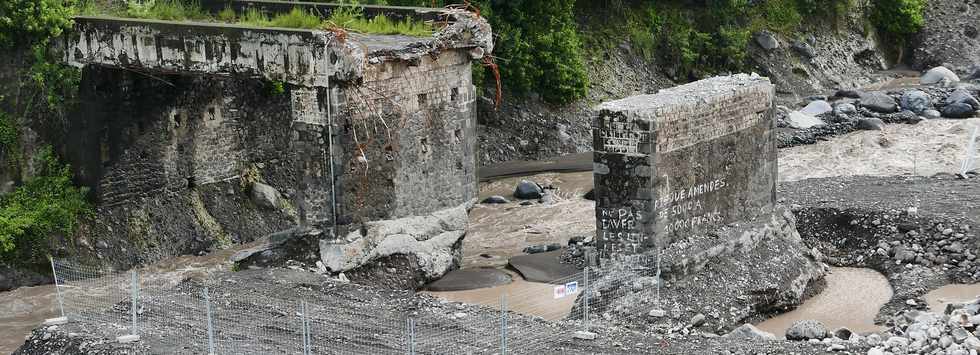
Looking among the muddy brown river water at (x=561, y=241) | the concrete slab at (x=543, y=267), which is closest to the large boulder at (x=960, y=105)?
the muddy brown river water at (x=561, y=241)

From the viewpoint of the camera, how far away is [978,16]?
1709 inches

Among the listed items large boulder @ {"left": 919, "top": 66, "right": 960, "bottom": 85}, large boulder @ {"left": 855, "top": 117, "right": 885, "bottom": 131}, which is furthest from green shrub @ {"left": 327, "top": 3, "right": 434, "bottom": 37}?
large boulder @ {"left": 919, "top": 66, "right": 960, "bottom": 85}

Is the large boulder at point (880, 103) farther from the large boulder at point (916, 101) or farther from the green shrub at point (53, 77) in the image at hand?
the green shrub at point (53, 77)

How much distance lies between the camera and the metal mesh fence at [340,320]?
18438 millimetres

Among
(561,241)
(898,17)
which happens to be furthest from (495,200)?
(898,17)

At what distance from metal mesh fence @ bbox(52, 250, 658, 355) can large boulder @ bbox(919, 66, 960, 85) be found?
818 inches

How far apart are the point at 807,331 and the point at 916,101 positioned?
17.7 metres

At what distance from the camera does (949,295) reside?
71.4 feet

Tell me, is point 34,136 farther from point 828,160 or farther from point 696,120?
point 828,160

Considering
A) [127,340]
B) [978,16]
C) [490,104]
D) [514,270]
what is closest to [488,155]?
[490,104]

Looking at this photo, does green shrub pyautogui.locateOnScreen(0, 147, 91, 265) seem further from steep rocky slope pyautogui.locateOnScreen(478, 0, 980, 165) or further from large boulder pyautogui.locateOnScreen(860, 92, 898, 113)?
large boulder pyautogui.locateOnScreen(860, 92, 898, 113)

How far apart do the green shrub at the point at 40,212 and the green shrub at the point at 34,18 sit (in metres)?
1.96

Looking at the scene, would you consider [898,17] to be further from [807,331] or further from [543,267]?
[807,331]

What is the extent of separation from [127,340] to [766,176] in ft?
32.5
